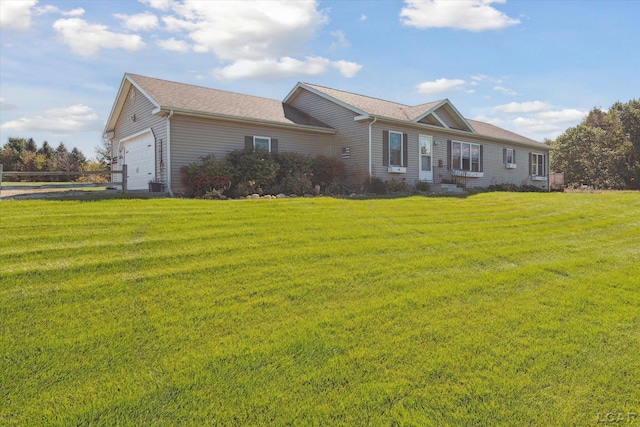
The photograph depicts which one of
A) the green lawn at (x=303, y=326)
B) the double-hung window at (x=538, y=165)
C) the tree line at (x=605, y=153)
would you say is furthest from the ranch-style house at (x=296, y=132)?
the tree line at (x=605, y=153)

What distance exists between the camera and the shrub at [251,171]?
44.1ft

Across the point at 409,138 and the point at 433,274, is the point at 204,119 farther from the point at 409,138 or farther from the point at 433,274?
the point at 433,274

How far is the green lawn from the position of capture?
2.86m

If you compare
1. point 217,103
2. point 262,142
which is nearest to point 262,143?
point 262,142

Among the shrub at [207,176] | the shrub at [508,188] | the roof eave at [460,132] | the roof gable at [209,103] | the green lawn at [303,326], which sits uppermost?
the roof gable at [209,103]

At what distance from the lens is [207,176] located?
12.9 m

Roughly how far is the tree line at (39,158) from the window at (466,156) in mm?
21953

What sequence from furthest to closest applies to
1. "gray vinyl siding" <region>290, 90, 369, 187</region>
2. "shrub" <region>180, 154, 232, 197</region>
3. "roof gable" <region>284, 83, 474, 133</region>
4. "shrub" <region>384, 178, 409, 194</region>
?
1. "roof gable" <region>284, 83, 474, 133</region>
2. "gray vinyl siding" <region>290, 90, 369, 187</region>
3. "shrub" <region>384, 178, 409, 194</region>
4. "shrub" <region>180, 154, 232, 197</region>

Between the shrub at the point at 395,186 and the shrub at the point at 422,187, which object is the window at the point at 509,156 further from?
the shrub at the point at 395,186

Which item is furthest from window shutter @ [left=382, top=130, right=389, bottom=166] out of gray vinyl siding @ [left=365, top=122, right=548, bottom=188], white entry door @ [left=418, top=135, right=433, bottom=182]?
white entry door @ [left=418, top=135, right=433, bottom=182]

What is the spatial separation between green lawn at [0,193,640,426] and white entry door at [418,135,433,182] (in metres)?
11.5

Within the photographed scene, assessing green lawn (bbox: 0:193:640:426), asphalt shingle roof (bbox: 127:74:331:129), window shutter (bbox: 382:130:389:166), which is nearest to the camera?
green lawn (bbox: 0:193:640:426)

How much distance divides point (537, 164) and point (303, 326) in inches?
1062

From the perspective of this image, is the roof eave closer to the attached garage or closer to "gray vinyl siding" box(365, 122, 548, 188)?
"gray vinyl siding" box(365, 122, 548, 188)
